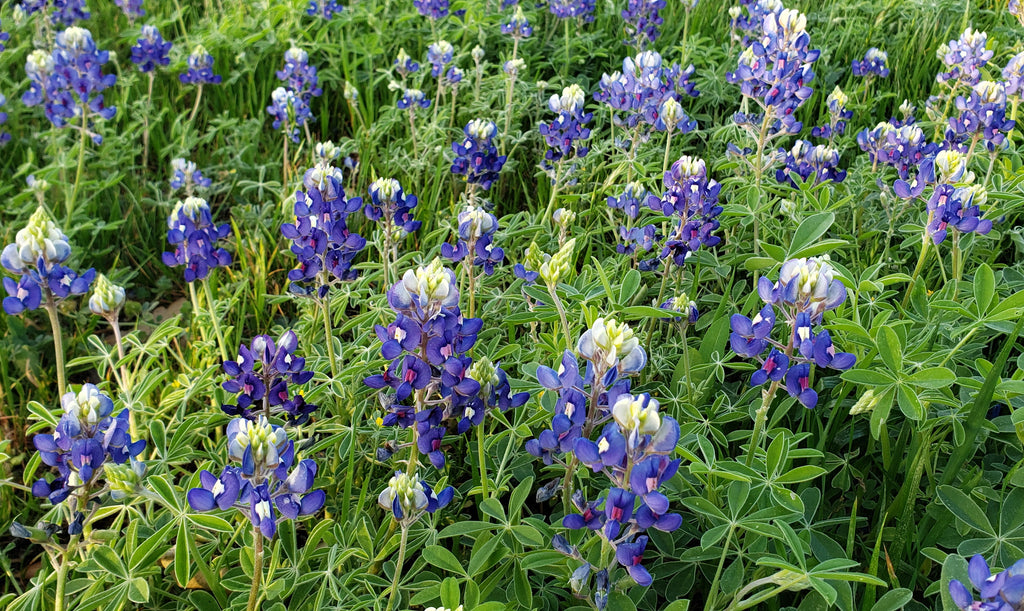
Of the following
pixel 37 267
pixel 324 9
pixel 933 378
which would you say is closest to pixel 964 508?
pixel 933 378

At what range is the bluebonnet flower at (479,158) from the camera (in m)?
2.93

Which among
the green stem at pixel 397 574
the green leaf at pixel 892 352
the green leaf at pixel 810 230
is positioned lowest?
the green stem at pixel 397 574

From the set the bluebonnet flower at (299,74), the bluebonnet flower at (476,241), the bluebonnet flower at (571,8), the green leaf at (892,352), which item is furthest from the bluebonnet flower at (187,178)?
the green leaf at (892,352)

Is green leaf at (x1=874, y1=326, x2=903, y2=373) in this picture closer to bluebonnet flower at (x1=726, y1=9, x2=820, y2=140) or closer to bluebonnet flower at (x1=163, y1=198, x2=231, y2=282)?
bluebonnet flower at (x1=726, y1=9, x2=820, y2=140)

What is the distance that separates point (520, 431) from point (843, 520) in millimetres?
773

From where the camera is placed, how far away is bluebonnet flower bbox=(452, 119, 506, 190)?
9.61 ft

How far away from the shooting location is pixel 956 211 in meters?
2.20

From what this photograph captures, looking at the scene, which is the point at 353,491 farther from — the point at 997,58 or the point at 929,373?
the point at 997,58

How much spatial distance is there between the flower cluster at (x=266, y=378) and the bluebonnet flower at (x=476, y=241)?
529 mm

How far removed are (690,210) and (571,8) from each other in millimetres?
2392

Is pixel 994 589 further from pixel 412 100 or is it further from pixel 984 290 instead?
pixel 412 100

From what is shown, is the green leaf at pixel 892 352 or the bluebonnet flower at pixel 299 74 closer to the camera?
the green leaf at pixel 892 352

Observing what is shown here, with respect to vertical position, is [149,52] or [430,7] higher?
[430,7]

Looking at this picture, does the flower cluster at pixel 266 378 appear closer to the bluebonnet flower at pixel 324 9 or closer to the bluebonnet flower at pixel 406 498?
the bluebonnet flower at pixel 406 498
